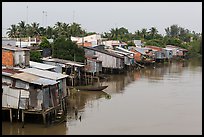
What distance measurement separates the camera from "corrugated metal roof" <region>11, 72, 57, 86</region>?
1619 cm

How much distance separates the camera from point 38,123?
16.7 m

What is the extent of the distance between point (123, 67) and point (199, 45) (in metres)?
36.6

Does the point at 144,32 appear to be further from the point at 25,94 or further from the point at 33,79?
the point at 25,94

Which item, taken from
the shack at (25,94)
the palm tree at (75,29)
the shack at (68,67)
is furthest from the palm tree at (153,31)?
the shack at (25,94)

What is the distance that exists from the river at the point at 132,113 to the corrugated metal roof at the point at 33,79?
6.44 ft

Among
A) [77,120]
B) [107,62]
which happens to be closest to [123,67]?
[107,62]

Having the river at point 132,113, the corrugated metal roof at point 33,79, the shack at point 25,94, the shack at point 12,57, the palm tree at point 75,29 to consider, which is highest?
the palm tree at point 75,29

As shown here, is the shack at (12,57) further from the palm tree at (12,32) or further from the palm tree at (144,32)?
the palm tree at (144,32)

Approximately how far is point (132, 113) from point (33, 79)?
6.30 meters

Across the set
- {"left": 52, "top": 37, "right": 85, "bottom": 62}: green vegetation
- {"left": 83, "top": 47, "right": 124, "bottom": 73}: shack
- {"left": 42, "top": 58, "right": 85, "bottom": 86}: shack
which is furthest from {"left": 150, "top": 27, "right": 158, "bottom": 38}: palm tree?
{"left": 42, "top": 58, "right": 85, "bottom": 86}: shack

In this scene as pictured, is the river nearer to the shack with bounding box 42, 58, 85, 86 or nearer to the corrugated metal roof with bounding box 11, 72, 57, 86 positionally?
the corrugated metal roof with bounding box 11, 72, 57, 86

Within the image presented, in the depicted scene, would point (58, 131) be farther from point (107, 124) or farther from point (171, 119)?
point (171, 119)

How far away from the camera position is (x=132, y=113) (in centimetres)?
2008

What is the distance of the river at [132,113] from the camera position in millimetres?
16359
